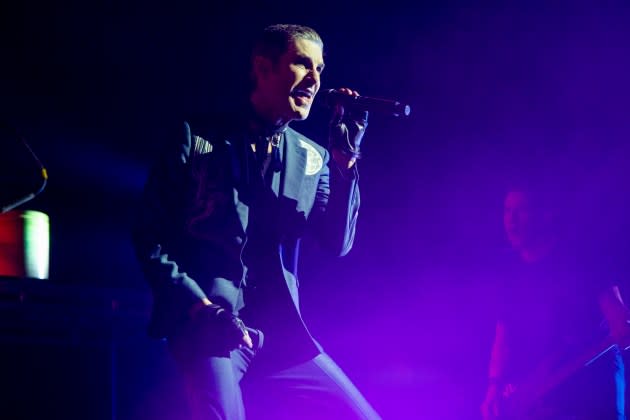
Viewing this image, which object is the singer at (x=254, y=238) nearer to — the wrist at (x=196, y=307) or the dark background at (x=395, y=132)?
the wrist at (x=196, y=307)

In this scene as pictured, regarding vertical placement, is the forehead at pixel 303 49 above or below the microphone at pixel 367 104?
above

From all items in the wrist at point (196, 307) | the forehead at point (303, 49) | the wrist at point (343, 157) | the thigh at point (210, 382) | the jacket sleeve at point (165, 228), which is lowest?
the thigh at point (210, 382)

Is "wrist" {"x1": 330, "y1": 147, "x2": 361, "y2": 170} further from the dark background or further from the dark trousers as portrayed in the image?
the dark background

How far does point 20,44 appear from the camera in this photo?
2961mm

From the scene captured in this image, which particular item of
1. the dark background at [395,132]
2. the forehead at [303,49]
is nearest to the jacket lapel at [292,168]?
the forehead at [303,49]

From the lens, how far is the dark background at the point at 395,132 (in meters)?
3.05

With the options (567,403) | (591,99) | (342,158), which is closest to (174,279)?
(342,158)

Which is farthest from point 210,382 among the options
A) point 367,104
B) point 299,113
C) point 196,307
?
point 367,104

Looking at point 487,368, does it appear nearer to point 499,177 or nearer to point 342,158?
point 499,177

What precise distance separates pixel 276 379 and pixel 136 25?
206 cm

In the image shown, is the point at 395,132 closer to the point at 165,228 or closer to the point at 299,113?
the point at 299,113

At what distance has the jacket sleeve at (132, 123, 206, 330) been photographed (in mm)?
1690

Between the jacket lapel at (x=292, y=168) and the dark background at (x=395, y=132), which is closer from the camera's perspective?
the jacket lapel at (x=292, y=168)

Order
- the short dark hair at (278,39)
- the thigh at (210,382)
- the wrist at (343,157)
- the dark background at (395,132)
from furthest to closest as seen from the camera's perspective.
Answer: the dark background at (395,132)
the short dark hair at (278,39)
the wrist at (343,157)
the thigh at (210,382)
